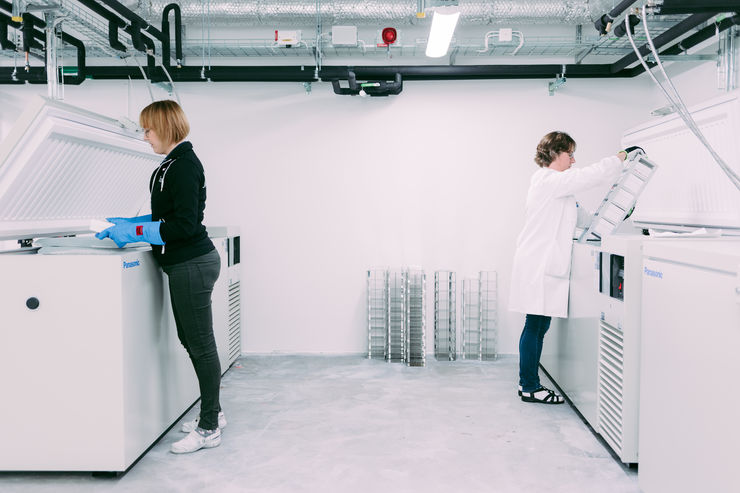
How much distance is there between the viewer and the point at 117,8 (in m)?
3.07

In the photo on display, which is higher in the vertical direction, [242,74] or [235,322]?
[242,74]

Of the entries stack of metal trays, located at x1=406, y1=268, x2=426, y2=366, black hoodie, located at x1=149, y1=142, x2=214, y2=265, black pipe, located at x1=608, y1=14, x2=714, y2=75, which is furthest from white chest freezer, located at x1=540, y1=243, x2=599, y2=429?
black hoodie, located at x1=149, y1=142, x2=214, y2=265

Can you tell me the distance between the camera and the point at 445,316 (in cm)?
430

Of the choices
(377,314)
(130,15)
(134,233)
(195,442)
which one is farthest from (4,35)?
(377,314)

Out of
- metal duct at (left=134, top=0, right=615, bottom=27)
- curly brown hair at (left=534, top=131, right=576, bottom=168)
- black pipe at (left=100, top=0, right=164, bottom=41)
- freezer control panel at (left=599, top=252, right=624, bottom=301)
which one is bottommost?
freezer control panel at (left=599, top=252, right=624, bottom=301)

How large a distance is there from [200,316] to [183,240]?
357mm

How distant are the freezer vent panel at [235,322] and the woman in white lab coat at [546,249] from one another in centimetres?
205

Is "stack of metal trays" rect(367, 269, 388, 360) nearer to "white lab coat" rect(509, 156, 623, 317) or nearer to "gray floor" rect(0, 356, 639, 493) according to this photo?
"gray floor" rect(0, 356, 639, 493)

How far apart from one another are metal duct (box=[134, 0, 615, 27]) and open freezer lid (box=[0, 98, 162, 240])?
Result: 4.81 ft

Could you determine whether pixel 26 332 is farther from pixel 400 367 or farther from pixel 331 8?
pixel 331 8

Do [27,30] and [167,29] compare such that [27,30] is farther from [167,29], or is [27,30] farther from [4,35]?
[167,29]

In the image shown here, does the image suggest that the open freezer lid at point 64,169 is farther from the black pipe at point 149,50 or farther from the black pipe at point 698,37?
the black pipe at point 698,37

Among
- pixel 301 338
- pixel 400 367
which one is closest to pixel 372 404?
pixel 400 367

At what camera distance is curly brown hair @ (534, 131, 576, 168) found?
3.09 meters
